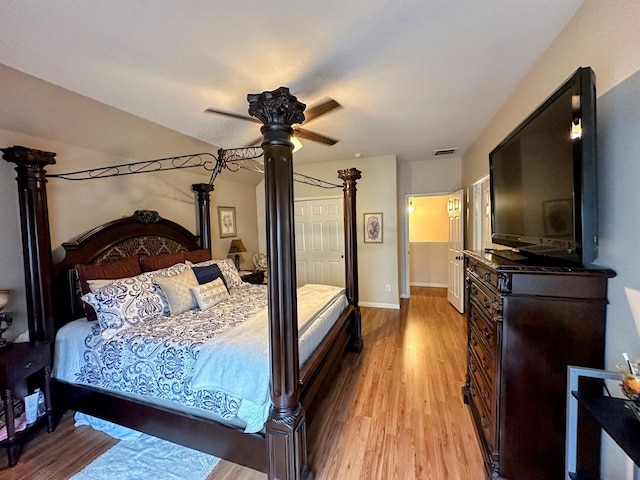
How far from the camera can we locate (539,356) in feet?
4.62

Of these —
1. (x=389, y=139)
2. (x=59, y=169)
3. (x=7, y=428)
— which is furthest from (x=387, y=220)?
(x=7, y=428)

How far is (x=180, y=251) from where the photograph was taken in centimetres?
365

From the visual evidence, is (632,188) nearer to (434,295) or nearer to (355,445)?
(355,445)

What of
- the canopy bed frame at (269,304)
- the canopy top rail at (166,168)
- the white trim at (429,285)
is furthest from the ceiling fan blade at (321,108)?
the white trim at (429,285)

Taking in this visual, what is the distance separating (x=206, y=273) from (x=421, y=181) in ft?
13.6

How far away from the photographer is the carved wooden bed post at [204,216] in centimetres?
413

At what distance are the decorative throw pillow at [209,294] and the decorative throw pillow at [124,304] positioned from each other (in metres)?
0.30

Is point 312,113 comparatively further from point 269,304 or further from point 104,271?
point 104,271

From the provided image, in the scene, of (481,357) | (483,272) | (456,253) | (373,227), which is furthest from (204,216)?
(456,253)

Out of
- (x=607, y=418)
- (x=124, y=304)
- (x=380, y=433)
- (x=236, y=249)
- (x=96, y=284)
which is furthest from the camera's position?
(x=236, y=249)

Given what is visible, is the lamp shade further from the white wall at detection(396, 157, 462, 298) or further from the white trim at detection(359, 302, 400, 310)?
the white wall at detection(396, 157, 462, 298)

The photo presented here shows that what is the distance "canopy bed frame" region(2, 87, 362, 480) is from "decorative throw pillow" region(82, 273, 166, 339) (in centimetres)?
43

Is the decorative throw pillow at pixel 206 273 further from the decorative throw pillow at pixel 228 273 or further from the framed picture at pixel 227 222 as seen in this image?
the framed picture at pixel 227 222

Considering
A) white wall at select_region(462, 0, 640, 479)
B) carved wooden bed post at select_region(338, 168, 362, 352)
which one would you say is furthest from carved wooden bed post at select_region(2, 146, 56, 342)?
white wall at select_region(462, 0, 640, 479)
